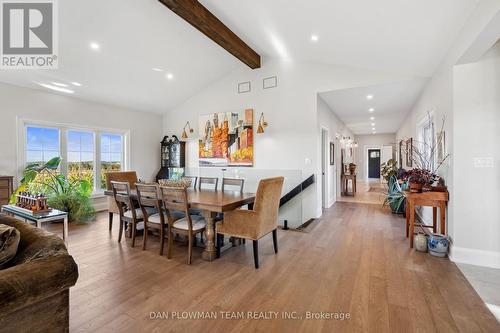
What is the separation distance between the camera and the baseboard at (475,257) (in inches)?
108

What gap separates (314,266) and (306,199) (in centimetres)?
239

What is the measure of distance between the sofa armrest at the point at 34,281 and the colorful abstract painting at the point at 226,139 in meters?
4.55

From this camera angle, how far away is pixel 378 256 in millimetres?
3072

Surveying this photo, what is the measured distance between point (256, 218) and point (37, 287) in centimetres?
195

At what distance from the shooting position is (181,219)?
3.10 metres

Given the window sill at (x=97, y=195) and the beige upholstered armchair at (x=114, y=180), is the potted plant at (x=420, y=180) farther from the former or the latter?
the window sill at (x=97, y=195)

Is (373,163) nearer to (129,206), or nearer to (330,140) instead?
(330,140)

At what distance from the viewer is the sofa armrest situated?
1.06m

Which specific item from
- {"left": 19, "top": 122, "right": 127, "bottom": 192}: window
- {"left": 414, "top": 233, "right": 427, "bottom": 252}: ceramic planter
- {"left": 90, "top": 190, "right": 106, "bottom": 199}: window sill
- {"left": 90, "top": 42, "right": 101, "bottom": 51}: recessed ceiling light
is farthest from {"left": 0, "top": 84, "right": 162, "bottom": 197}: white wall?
{"left": 414, "top": 233, "right": 427, "bottom": 252}: ceramic planter

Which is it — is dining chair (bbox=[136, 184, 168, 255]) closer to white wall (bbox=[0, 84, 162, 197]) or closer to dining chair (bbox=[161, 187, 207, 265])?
dining chair (bbox=[161, 187, 207, 265])

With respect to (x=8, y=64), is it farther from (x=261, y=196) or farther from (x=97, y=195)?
(x=261, y=196)

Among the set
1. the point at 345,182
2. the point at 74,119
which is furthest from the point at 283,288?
the point at 345,182

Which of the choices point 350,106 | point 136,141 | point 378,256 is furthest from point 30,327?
point 350,106

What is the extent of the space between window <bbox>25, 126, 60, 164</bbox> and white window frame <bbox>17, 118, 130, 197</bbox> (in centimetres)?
7
